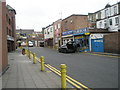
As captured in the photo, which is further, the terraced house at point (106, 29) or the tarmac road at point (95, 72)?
the terraced house at point (106, 29)

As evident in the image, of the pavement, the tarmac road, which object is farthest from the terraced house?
the pavement

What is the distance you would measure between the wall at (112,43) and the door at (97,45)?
3.54ft

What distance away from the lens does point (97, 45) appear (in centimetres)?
2631

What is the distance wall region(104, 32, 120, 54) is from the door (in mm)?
1078

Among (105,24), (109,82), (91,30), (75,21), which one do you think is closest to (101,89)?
(109,82)

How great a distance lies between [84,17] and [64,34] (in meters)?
6.19

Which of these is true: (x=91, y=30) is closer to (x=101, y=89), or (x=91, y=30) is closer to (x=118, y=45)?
(x=118, y=45)

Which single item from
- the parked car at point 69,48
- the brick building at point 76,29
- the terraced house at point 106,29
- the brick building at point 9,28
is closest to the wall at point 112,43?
the terraced house at point 106,29

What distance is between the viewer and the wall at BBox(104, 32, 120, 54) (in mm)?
21352

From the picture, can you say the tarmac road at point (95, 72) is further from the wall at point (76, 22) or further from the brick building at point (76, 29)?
the wall at point (76, 22)

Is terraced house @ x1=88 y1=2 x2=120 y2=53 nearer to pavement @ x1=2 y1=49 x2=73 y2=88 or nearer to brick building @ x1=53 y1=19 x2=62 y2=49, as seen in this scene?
brick building @ x1=53 y1=19 x2=62 y2=49

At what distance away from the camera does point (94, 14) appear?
46094 mm

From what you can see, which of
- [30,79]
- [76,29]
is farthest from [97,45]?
[30,79]

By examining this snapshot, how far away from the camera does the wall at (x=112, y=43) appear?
21352 millimetres
